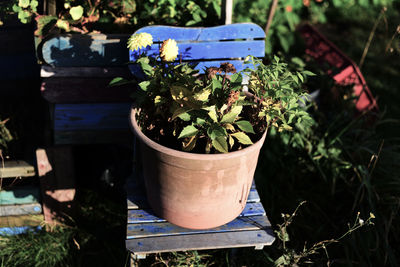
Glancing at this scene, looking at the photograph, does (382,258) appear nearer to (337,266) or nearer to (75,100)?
(337,266)

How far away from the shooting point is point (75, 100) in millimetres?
2418

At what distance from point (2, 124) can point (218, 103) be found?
1.74m

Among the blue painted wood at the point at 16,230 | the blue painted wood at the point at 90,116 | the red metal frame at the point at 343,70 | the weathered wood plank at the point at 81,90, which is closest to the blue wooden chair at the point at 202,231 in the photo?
the weathered wood plank at the point at 81,90

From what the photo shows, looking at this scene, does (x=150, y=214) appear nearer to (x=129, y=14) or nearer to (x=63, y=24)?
(x=63, y=24)

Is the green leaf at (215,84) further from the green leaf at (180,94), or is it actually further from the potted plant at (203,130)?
the green leaf at (180,94)

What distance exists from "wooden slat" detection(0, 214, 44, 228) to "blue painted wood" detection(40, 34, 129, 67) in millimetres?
988

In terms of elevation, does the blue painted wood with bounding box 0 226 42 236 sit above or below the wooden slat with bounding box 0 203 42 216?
below

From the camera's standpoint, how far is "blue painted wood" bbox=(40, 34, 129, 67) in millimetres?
2232

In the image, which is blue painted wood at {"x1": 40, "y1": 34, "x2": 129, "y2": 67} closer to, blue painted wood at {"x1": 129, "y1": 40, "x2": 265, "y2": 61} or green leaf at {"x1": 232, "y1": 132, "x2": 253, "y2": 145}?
blue painted wood at {"x1": 129, "y1": 40, "x2": 265, "y2": 61}

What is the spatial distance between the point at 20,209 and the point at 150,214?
0.98m

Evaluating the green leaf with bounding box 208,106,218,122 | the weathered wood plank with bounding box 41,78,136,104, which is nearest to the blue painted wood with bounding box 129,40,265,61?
the weathered wood plank with bounding box 41,78,136,104

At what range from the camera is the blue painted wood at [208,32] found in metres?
2.22

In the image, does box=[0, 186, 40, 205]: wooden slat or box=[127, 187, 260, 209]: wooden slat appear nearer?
box=[127, 187, 260, 209]: wooden slat

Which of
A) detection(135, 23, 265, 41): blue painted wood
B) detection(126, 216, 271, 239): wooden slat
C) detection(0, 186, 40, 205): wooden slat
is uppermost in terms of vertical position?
detection(135, 23, 265, 41): blue painted wood
